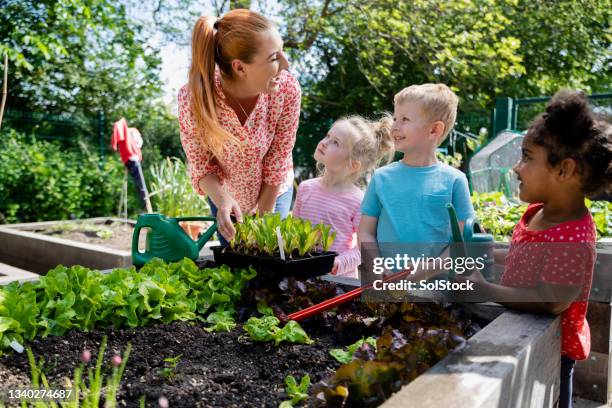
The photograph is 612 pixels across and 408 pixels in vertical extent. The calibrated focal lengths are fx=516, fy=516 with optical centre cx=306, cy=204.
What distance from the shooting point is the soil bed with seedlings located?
4.19 feet

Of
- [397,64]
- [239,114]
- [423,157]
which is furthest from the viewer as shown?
[397,64]

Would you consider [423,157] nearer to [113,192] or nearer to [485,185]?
[485,185]

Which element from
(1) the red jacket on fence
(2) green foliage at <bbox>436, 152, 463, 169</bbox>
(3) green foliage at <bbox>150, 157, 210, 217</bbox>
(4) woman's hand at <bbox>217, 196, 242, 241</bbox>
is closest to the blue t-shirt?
(4) woman's hand at <bbox>217, 196, 242, 241</bbox>

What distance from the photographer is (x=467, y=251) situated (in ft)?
5.23

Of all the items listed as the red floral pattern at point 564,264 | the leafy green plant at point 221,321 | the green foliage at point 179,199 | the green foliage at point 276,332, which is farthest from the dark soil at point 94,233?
the red floral pattern at point 564,264

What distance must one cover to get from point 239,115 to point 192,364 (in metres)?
1.41

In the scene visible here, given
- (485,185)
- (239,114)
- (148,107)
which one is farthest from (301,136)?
(239,114)

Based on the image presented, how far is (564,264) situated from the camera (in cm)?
147

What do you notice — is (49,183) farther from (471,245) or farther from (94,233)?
(471,245)

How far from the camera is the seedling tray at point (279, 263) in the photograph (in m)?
2.06

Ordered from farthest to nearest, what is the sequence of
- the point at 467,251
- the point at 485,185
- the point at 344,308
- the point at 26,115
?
1. the point at 26,115
2. the point at 485,185
3. the point at 344,308
4. the point at 467,251

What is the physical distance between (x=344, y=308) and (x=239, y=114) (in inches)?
47.3

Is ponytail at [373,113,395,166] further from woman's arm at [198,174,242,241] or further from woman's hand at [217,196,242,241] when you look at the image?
woman's hand at [217,196,242,241]

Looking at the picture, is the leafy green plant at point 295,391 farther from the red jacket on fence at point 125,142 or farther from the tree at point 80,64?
the tree at point 80,64
